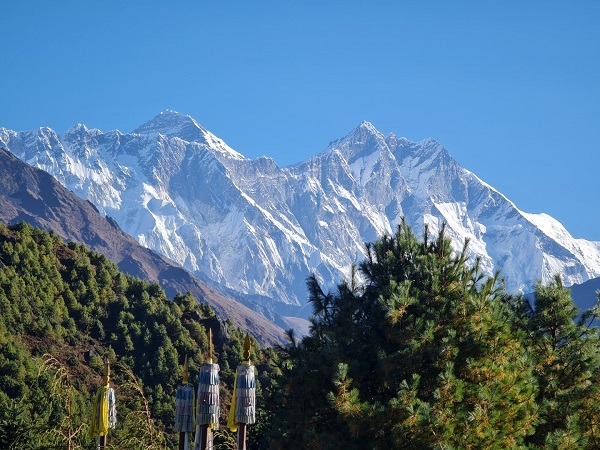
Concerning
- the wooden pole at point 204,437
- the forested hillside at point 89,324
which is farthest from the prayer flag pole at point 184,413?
the forested hillside at point 89,324

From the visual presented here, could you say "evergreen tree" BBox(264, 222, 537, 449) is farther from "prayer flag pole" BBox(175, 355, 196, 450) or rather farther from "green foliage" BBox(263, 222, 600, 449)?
"prayer flag pole" BBox(175, 355, 196, 450)

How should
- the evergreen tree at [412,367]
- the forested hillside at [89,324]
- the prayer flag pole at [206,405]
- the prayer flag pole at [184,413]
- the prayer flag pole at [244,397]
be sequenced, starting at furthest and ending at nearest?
the forested hillside at [89,324] < the evergreen tree at [412,367] < the prayer flag pole at [184,413] < the prayer flag pole at [244,397] < the prayer flag pole at [206,405]

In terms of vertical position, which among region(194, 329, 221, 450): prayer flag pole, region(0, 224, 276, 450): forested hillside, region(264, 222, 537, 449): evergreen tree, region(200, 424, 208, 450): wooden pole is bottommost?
region(200, 424, 208, 450): wooden pole

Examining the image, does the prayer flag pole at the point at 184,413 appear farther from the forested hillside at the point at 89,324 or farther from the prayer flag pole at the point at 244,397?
the forested hillside at the point at 89,324

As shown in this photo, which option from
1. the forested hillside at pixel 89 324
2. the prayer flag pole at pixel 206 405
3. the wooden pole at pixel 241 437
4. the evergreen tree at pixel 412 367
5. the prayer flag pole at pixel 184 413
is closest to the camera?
the prayer flag pole at pixel 206 405

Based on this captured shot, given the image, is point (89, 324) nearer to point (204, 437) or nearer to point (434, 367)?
point (434, 367)

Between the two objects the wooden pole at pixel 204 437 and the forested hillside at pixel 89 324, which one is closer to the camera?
the wooden pole at pixel 204 437

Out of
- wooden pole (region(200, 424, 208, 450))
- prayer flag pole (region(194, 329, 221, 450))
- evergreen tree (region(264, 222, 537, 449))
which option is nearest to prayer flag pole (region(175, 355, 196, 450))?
prayer flag pole (region(194, 329, 221, 450))

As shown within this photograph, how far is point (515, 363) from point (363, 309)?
4.94 meters

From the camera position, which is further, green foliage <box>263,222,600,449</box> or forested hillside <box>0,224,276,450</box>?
forested hillside <box>0,224,276,450</box>

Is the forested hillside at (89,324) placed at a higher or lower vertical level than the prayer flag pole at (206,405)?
higher

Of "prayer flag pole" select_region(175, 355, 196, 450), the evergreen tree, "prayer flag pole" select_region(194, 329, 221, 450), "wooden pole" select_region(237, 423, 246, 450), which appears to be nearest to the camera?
"prayer flag pole" select_region(194, 329, 221, 450)

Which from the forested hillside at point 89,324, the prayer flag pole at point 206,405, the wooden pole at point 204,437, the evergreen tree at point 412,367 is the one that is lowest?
the wooden pole at point 204,437

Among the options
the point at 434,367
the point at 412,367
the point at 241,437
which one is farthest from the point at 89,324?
the point at 241,437
